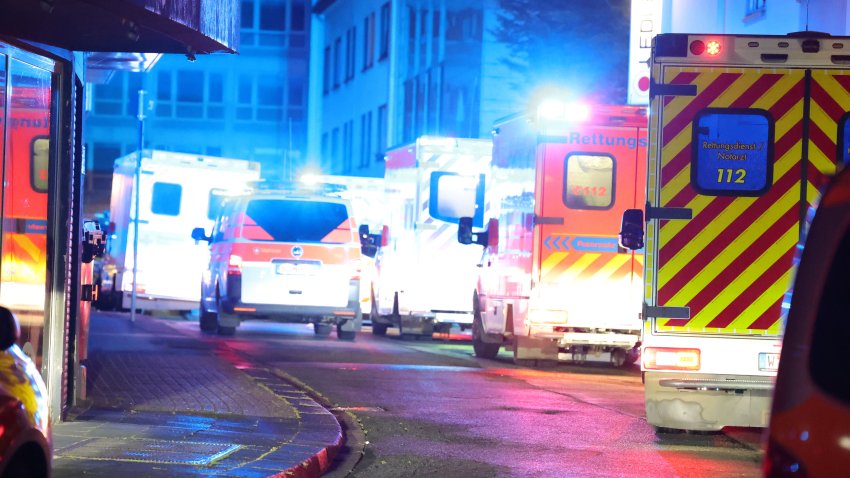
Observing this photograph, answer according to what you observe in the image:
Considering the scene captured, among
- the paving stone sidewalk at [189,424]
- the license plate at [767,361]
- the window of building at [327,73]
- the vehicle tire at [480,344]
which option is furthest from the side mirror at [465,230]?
the window of building at [327,73]

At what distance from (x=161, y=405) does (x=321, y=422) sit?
1247 mm

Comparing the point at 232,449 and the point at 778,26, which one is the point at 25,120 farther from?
the point at 778,26

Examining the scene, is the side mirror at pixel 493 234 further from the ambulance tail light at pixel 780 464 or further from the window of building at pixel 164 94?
the window of building at pixel 164 94

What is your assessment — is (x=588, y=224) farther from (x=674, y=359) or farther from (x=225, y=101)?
(x=225, y=101)

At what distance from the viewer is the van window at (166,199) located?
28562mm

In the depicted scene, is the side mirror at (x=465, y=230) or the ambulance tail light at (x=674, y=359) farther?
the side mirror at (x=465, y=230)

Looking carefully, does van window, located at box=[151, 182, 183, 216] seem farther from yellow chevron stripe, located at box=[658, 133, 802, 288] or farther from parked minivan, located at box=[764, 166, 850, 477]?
parked minivan, located at box=[764, 166, 850, 477]

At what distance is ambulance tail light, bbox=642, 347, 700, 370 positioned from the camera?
11.3m

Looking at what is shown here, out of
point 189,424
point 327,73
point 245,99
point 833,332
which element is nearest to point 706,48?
point 189,424

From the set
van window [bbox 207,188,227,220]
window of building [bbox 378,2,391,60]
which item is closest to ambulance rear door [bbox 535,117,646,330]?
van window [bbox 207,188,227,220]

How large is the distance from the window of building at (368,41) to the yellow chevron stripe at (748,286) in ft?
129

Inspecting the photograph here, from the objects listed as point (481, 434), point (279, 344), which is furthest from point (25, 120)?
point (279, 344)

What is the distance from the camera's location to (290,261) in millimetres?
22891

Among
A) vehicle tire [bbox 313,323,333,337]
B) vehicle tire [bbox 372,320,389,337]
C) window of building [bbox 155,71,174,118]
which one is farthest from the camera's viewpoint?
window of building [bbox 155,71,174,118]
